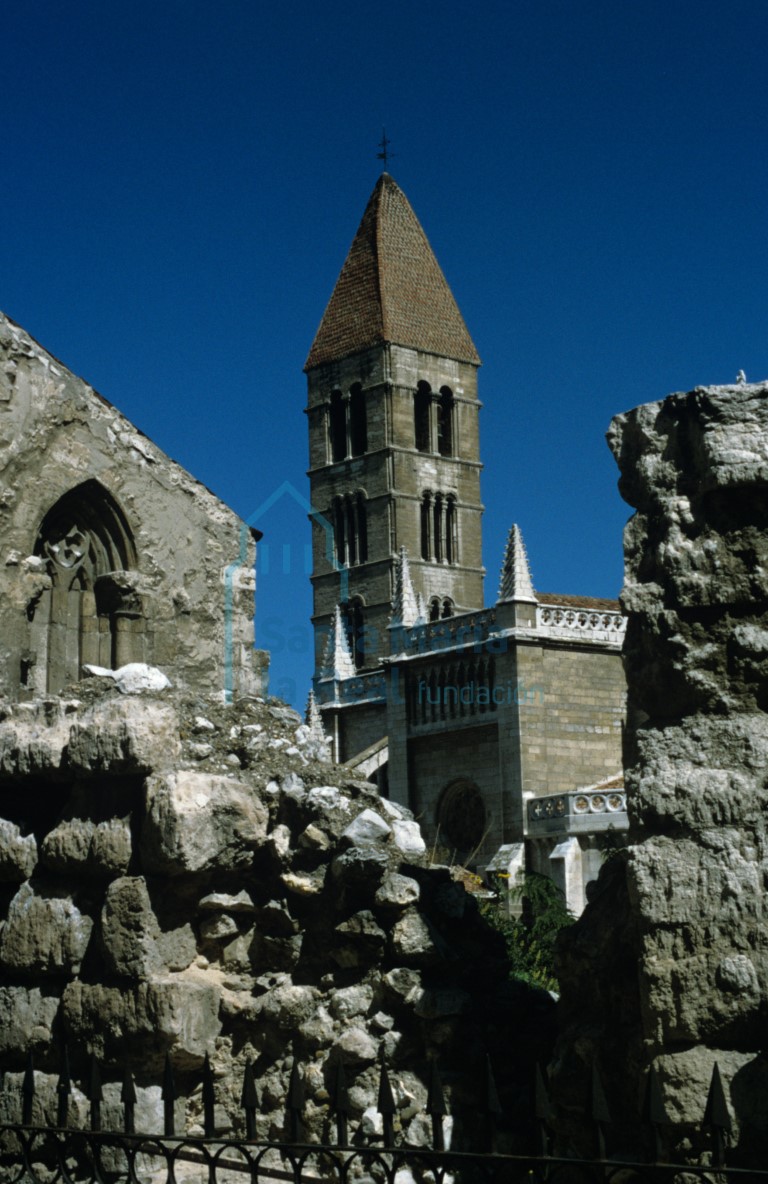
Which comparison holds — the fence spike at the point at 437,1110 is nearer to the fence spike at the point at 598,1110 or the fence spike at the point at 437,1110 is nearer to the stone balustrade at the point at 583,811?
the fence spike at the point at 598,1110

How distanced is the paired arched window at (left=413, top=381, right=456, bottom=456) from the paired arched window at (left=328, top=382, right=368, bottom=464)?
6.53 ft

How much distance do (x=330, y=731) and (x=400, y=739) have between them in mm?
3105

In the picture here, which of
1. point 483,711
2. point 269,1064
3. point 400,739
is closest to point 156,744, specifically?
point 269,1064

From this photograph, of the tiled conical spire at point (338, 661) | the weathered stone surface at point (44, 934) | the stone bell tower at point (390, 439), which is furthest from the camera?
the stone bell tower at point (390, 439)

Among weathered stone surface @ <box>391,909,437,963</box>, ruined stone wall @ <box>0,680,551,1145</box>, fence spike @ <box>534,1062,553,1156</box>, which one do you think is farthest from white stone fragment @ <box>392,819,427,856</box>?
fence spike @ <box>534,1062,553,1156</box>

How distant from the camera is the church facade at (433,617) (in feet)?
110

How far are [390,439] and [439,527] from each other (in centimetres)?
398

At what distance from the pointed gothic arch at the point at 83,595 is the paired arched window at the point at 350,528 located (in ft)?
165

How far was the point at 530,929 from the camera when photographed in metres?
13.1

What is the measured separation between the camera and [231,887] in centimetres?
615

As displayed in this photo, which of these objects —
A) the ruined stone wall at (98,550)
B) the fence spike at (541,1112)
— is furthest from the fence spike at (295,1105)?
the ruined stone wall at (98,550)

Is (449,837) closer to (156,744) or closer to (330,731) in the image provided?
(330,731)

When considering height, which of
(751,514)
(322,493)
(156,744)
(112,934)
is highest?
(322,493)

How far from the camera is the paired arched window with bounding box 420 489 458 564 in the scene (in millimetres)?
59625
